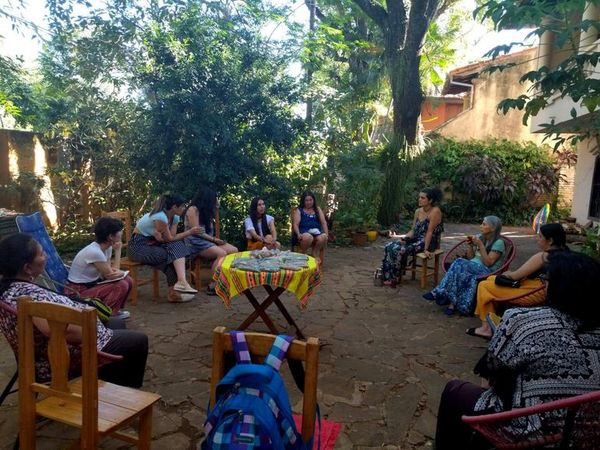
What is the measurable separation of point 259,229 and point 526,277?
10.7 ft

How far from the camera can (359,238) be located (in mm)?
8664

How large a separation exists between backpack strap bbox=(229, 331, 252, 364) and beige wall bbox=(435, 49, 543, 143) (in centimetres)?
1420

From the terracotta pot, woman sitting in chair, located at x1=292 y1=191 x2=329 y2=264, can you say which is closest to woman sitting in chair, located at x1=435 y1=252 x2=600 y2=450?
woman sitting in chair, located at x1=292 y1=191 x2=329 y2=264

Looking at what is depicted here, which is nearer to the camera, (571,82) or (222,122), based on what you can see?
(571,82)

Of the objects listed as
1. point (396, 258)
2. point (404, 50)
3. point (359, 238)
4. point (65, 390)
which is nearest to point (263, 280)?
point (65, 390)

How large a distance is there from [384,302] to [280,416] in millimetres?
3827

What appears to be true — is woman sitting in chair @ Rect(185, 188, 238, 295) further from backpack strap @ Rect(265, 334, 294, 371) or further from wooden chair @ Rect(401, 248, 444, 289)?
backpack strap @ Rect(265, 334, 294, 371)

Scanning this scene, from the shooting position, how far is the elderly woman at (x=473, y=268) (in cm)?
462

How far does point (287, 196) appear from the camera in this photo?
295 inches

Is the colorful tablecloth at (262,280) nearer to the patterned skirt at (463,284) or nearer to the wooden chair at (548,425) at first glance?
the patterned skirt at (463,284)

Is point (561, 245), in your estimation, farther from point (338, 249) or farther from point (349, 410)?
point (338, 249)

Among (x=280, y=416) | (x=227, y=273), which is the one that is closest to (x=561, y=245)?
(x=227, y=273)

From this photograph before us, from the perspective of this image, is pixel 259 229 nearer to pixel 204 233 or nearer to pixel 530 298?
pixel 204 233

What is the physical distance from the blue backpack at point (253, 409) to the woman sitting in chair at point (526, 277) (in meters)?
2.80
